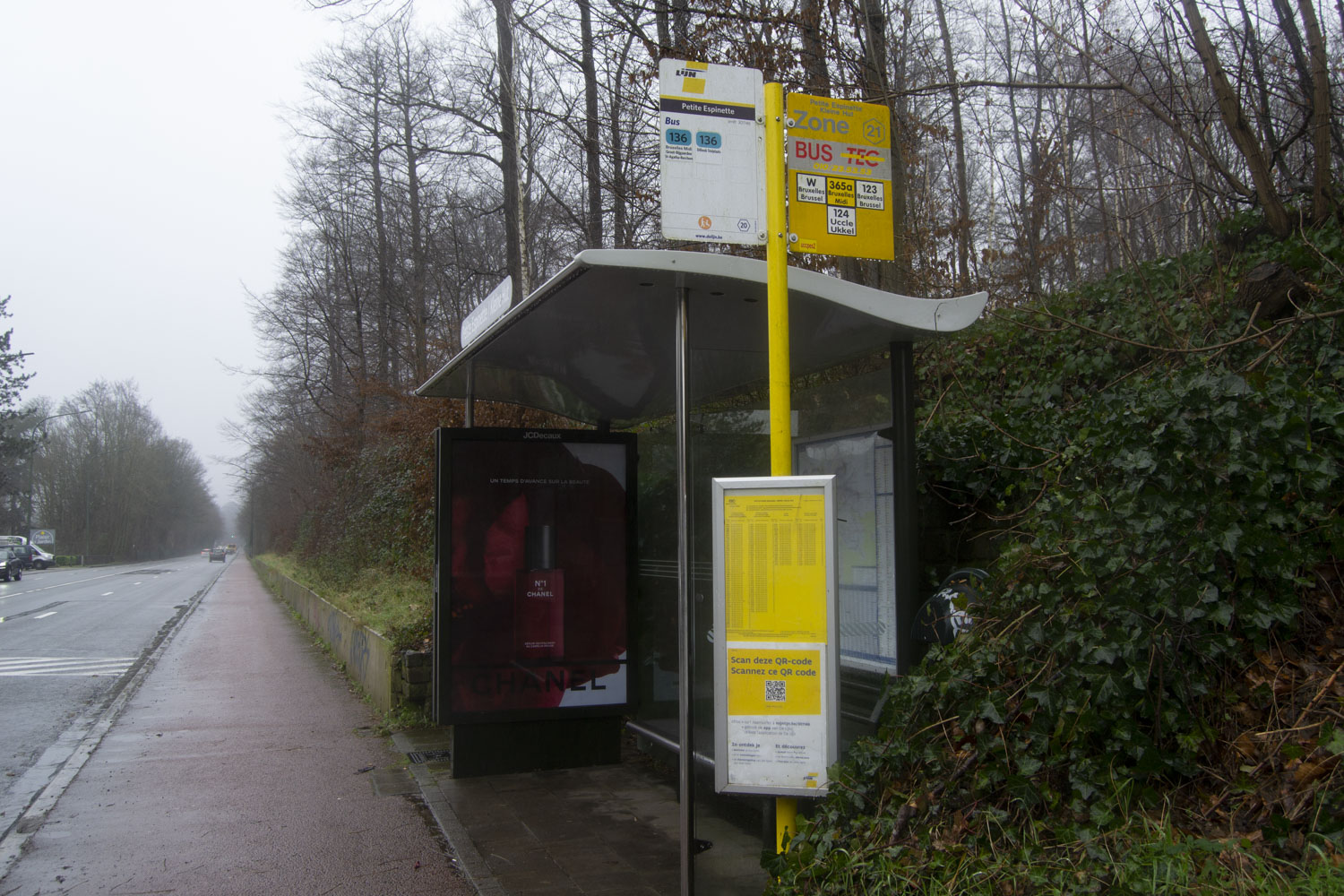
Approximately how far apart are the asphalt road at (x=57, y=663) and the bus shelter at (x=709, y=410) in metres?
4.03

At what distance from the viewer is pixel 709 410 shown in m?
6.00

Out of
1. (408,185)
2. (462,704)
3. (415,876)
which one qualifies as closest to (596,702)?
(462,704)

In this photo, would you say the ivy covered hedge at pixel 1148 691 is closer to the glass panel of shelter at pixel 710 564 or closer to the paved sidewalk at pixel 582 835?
the glass panel of shelter at pixel 710 564

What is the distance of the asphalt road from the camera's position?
787cm

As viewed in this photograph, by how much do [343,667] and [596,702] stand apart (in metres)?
7.59

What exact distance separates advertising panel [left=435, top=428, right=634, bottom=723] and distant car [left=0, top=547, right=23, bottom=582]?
134 ft

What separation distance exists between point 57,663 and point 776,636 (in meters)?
13.4

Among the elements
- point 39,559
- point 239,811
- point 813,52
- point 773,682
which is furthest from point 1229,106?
point 39,559

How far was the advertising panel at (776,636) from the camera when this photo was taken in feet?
11.7

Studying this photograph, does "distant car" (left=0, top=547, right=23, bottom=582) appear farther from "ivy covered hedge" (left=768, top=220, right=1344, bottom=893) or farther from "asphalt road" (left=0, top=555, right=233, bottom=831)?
"ivy covered hedge" (left=768, top=220, right=1344, bottom=893)

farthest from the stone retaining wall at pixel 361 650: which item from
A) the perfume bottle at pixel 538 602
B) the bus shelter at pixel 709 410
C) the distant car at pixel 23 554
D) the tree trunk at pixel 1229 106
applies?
the distant car at pixel 23 554

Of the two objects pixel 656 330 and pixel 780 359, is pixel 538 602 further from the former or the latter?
pixel 780 359

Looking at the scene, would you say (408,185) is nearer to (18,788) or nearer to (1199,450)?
(18,788)

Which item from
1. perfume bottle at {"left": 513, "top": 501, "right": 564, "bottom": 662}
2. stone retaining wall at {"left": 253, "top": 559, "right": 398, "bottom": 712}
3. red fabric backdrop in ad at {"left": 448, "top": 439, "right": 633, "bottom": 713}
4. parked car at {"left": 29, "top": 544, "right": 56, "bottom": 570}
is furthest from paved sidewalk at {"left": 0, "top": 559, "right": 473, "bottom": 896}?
parked car at {"left": 29, "top": 544, "right": 56, "bottom": 570}
